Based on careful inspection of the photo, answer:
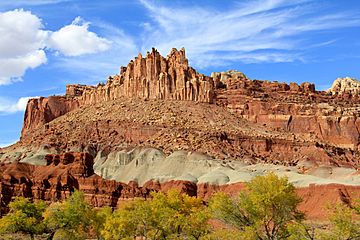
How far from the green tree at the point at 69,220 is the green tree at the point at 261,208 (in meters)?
16.0

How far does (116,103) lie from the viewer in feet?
528

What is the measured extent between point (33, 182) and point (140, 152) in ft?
115

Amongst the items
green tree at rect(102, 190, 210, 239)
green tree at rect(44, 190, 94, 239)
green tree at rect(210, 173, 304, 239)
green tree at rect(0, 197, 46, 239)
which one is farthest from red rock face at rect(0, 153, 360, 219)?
green tree at rect(210, 173, 304, 239)

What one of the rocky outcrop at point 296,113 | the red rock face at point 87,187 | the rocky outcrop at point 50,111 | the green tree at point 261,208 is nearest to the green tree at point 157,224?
the green tree at point 261,208

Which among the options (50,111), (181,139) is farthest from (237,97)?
(50,111)

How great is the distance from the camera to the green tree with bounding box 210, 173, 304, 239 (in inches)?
1705

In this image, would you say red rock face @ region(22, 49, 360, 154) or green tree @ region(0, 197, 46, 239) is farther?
red rock face @ region(22, 49, 360, 154)

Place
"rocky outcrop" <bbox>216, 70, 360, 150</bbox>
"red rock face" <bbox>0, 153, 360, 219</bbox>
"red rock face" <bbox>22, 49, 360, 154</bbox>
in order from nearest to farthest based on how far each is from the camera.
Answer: "red rock face" <bbox>0, 153, 360, 219</bbox>, "red rock face" <bbox>22, 49, 360, 154</bbox>, "rocky outcrop" <bbox>216, 70, 360, 150</bbox>

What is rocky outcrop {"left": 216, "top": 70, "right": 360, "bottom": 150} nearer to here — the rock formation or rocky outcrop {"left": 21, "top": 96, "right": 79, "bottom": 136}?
the rock formation

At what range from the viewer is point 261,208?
143 ft

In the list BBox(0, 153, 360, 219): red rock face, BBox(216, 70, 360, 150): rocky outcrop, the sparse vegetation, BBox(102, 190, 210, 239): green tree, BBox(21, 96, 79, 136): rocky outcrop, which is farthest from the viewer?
BBox(21, 96, 79, 136): rocky outcrop

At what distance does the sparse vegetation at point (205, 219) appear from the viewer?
4159cm

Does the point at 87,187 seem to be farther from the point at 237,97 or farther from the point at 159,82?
the point at 237,97

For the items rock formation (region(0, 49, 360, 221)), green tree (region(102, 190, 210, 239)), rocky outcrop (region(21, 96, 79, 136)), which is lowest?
green tree (region(102, 190, 210, 239))
